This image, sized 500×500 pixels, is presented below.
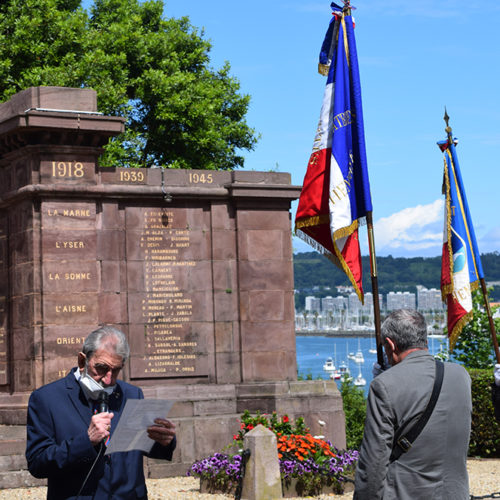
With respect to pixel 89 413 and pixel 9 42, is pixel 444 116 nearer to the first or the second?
pixel 89 413

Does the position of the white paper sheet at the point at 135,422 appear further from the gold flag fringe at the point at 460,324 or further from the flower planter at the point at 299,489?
the gold flag fringe at the point at 460,324

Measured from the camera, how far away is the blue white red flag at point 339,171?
10.0 metres

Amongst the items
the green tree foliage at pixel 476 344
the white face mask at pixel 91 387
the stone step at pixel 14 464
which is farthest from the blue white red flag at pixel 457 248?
the white face mask at pixel 91 387

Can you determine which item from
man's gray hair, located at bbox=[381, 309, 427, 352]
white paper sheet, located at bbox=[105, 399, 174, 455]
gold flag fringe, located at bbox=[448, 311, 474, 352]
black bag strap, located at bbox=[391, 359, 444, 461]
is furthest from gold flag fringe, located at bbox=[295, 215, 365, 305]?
gold flag fringe, located at bbox=[448, 311, 474, 352]

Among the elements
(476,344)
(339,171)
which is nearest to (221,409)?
(339,171)

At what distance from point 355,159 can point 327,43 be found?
1849 mm

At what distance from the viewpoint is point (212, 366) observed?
643 inches

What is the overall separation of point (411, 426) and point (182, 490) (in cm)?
889

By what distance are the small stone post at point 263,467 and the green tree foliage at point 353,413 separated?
32.1 feet

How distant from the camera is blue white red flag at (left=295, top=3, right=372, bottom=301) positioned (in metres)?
10.0

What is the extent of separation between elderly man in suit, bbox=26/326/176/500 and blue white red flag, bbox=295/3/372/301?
179 inches

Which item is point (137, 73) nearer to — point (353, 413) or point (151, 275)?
point (353, 413)

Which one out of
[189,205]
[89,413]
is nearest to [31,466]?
[89,413]

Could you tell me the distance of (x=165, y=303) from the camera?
16203 millimetres
